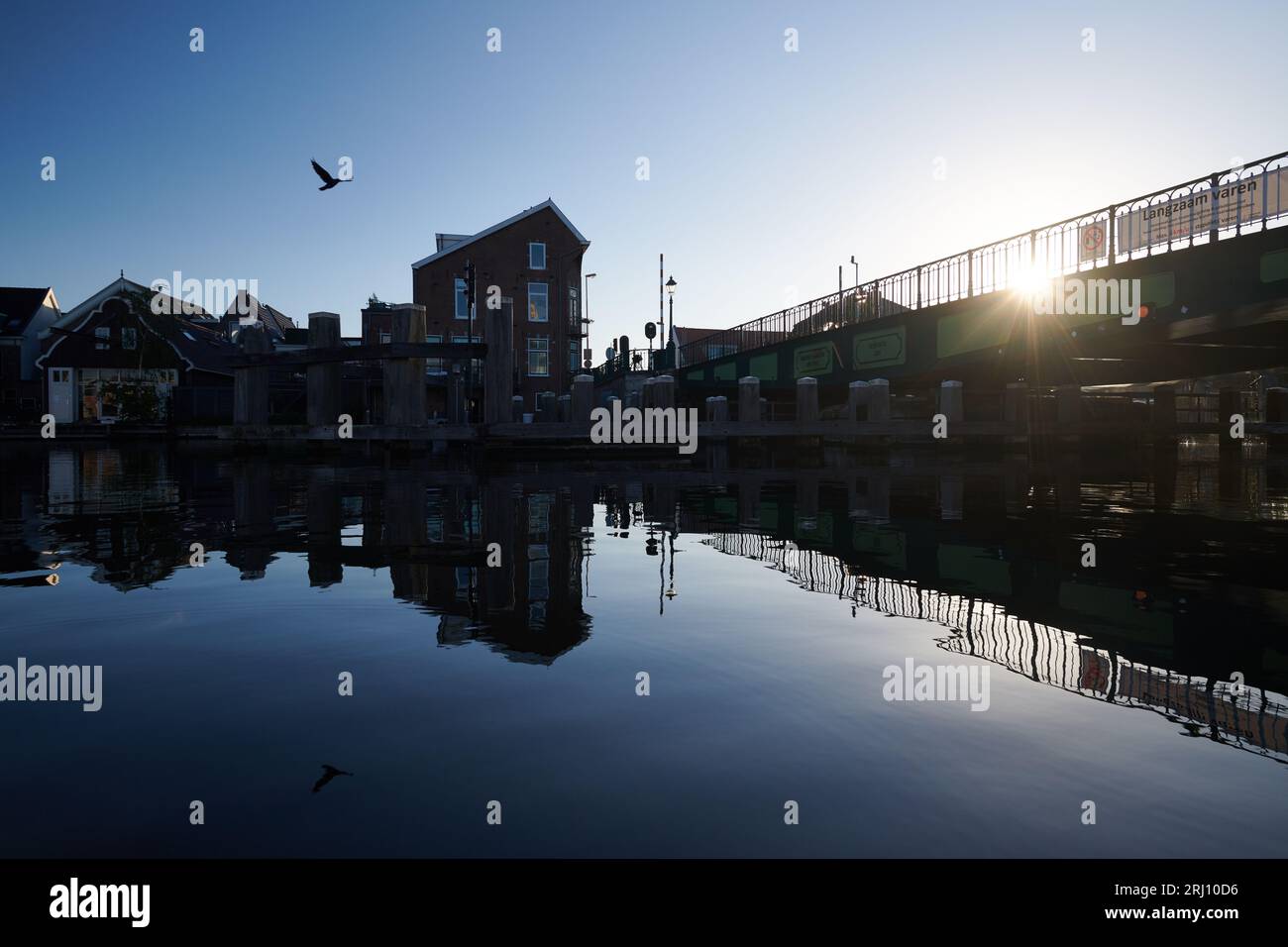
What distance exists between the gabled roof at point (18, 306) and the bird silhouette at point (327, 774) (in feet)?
227

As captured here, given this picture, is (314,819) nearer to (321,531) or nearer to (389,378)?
(321,531)

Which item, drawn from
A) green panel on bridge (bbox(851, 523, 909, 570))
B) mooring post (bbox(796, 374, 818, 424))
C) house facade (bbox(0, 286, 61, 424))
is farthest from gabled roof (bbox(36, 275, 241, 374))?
green panel on bridge (bbox(851, 523, 909, 570))

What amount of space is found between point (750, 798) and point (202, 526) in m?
7.18

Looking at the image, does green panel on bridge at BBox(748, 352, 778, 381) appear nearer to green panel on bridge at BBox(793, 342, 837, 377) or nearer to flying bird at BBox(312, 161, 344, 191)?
green panel on bridge at BBox(793, 342, 837, 377)

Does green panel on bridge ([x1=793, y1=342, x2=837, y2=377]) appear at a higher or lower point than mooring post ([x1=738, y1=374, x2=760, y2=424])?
higher

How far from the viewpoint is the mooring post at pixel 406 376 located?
1705cm

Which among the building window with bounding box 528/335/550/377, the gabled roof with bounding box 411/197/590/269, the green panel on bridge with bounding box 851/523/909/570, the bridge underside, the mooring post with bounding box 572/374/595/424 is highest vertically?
the gabled roof with bounding box 411/197/590/269

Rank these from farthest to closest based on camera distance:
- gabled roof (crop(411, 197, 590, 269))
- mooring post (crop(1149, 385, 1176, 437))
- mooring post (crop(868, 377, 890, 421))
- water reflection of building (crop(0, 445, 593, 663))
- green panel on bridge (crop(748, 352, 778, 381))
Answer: gabled roof (crop(411, 197, 590, 269))
green panel on bridge (crop(748, 352, 778, 381))
mooring post (crop(1149, 385, 1176, 437))
mooring post (crop(868, 377, 890, 421))
water reflection of building (crop(0, 445, 593, 663))

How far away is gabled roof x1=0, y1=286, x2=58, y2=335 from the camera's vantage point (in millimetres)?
57219

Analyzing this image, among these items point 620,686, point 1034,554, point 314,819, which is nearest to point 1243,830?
point 620,686

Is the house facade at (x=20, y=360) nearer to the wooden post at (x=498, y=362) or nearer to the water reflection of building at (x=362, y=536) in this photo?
the wooden post at (x=498, y=362)

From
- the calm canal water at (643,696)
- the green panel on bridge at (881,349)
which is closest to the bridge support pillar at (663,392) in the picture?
the green panel on bridge at (881,349)

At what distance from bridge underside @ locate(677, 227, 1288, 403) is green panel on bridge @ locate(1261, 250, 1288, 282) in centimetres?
2

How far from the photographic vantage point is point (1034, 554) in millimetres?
6297
